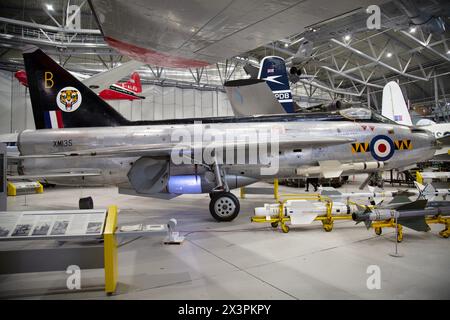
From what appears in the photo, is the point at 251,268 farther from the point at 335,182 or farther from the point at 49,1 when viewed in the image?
the point at 49,1

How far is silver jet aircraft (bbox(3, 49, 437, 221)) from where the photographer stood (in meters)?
6.47

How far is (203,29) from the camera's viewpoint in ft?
11.5

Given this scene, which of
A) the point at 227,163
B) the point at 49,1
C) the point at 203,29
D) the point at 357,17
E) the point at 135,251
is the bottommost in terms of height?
the point at 135,251

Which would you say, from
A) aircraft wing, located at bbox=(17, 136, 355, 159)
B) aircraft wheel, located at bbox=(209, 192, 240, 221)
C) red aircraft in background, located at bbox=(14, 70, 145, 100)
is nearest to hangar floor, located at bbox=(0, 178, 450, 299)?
aircraft wheel, located at bbox=(209, 192, 240, 221)

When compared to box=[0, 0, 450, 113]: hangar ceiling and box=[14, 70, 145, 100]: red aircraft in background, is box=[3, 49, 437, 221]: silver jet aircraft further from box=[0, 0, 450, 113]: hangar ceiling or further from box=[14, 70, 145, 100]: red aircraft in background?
box=[14, 70, 145, 100]: red aircraft in background

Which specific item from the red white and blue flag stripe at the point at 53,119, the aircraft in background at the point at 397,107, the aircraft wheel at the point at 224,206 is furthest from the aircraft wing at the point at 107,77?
the aircraft in background at the point at 397,107

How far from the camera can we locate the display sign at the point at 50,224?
9.06 ft

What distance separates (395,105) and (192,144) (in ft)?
38.3

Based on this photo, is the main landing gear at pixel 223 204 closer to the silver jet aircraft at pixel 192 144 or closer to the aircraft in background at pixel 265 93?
the silver jet aircraft at pixel 192 144

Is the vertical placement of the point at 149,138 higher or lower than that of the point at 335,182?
higher

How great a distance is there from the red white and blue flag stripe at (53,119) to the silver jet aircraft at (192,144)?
0.02m

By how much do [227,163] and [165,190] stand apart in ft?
5.48
